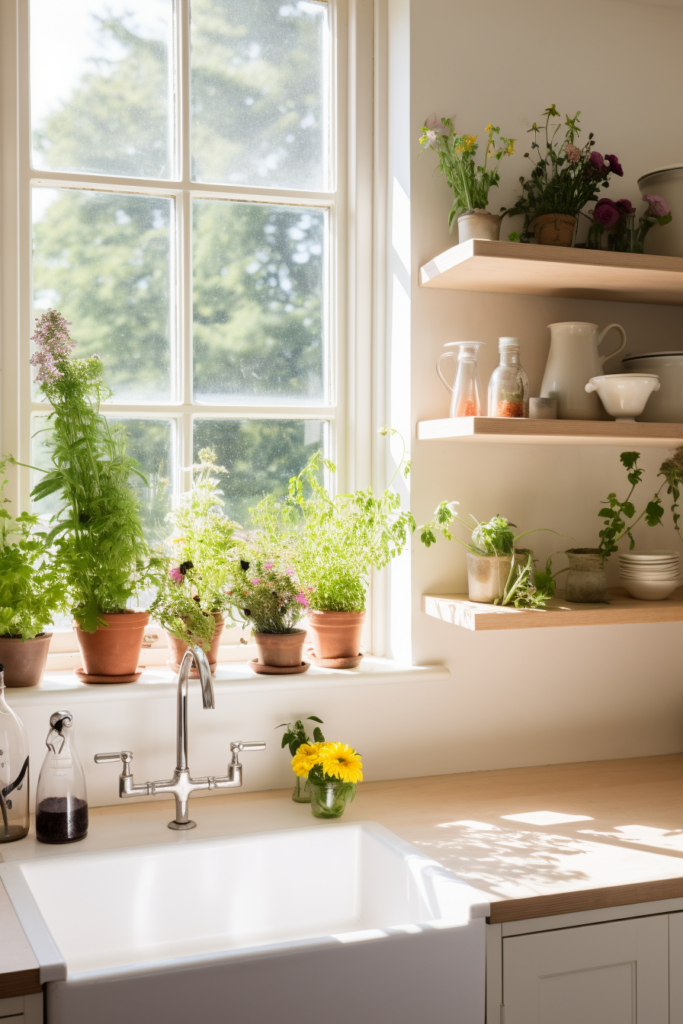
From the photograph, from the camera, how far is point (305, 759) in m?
1.82

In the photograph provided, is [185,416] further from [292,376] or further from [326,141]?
[326,141]

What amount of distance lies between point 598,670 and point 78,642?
1213 millimetres

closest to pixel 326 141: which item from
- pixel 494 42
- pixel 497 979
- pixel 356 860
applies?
pixel 494 42

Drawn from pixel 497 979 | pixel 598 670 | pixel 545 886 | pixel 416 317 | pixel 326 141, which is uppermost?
pixel 326 141

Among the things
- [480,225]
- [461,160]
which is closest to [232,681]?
[480,225]

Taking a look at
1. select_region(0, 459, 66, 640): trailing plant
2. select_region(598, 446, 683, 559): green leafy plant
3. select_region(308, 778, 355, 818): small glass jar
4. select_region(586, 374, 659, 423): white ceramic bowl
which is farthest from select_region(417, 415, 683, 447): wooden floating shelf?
select_region(0, 459, 66, 640): trailing plant

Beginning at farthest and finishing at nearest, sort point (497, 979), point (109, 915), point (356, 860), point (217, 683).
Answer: point (217, 683) < point (356, 860) < point (109, 915) < point (497, 979)

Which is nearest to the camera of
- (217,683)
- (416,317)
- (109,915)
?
(109,915)

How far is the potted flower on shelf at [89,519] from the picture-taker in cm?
189

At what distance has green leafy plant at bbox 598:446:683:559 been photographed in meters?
2.13

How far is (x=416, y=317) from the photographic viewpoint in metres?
2.11

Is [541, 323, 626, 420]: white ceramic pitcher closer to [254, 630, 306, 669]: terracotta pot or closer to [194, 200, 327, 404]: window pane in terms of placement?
[194, 200, 327, 404]: window pane

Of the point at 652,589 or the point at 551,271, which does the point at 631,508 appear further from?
the point at 551,271

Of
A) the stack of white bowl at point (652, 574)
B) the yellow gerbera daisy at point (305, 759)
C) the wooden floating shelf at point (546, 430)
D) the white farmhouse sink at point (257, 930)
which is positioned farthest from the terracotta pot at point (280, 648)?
the stack of white bowl at point (652, 574)
